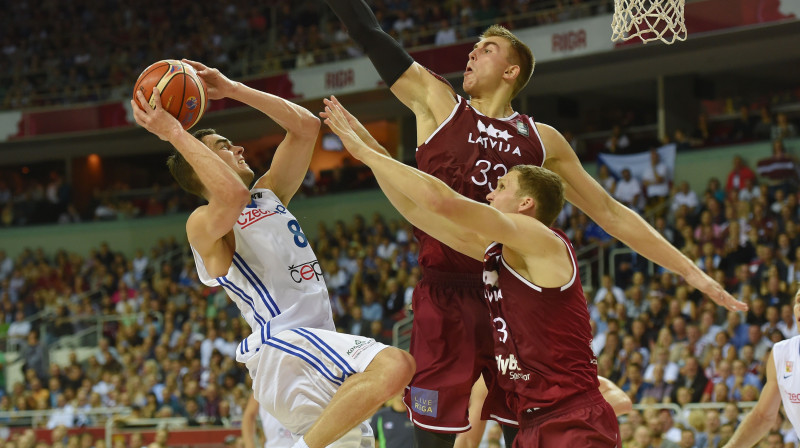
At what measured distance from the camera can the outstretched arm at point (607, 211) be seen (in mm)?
4988

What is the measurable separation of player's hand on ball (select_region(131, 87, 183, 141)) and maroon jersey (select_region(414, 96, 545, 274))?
1241 millimetres

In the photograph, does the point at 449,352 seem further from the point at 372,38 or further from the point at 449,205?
the point at 372,38

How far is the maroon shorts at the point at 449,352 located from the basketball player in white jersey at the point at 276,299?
21cm

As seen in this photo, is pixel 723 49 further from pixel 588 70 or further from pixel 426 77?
pixel 426 77

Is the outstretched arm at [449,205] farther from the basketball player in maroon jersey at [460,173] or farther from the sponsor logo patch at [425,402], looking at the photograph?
the sponsor logo patch at [425,402]

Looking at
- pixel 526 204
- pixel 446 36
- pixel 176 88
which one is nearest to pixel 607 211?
pixel 526 204

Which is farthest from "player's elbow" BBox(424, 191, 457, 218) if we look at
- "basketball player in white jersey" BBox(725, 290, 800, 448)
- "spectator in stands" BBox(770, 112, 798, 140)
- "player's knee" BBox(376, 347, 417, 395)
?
"spectator in stands" BBox(770, 112, 798, 140)

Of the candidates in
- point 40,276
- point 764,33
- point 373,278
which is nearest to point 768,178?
point 764,33

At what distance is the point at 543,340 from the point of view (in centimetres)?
421

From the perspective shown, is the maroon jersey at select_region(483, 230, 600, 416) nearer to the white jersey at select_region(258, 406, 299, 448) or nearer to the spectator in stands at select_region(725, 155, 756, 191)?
the white jersey at select_region(258, 406, 299, 448)

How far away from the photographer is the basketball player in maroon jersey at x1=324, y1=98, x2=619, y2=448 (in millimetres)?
4121

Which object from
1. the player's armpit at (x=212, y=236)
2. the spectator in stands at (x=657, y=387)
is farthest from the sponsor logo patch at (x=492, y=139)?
the spectator in stands at (x=657, y=387)

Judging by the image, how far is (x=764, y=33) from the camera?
51.5 ft

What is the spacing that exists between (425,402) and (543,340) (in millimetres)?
768
